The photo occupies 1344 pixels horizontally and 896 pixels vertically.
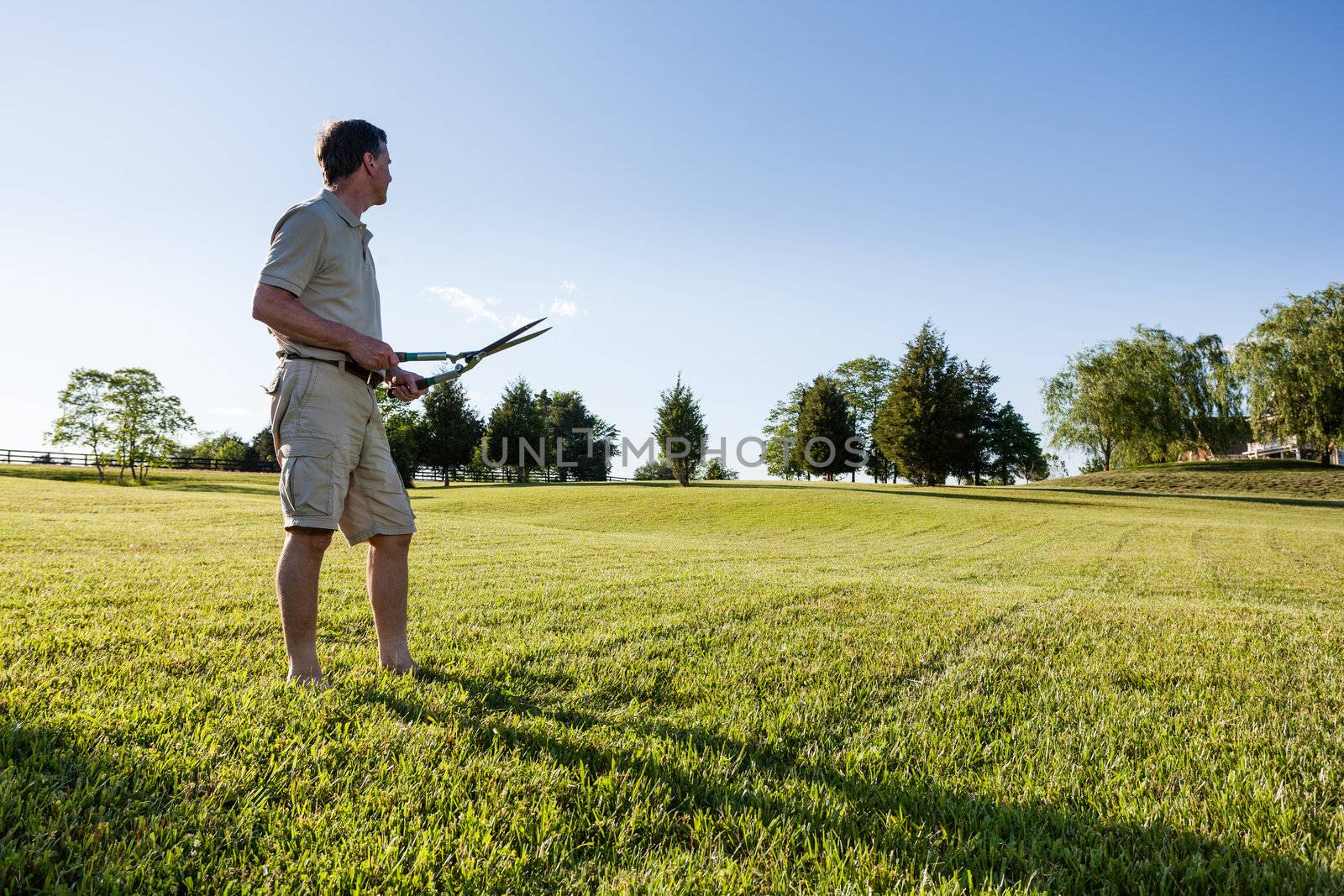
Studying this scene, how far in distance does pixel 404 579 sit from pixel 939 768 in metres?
2.56

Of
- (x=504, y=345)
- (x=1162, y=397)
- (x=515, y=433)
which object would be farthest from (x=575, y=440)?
(x=504, y=345)

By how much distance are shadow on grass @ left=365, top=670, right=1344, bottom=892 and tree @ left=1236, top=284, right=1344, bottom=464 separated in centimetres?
5682

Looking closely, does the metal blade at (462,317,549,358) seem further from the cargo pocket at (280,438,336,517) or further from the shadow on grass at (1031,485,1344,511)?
the shadow on grass at (1031,485,1344,511)

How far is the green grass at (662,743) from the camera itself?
1684mm

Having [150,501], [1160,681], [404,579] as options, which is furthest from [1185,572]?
[150,501]

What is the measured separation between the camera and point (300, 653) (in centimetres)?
289

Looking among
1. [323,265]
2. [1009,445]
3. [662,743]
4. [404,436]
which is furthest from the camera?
[1009,445]

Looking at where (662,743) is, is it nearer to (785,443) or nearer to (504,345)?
(504,345)

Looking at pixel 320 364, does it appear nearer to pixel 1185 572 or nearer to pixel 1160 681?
pixel 1160 681

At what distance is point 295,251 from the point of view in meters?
2.95

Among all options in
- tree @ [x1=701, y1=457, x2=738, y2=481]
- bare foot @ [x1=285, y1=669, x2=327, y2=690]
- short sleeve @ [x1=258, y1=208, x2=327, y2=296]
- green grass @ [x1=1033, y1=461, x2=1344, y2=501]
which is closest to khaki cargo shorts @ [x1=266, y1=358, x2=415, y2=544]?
short sleeve @ [x1=258, y1=208, x2=327, y2=296]

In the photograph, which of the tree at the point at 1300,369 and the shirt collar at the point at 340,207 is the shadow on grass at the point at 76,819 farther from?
the tree at the point at 1300,369

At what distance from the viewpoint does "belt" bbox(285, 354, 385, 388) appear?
118 inches

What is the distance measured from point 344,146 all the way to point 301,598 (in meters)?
2.23
